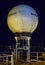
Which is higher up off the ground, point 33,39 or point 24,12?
point 24,12

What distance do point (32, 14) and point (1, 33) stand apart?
7877 mm

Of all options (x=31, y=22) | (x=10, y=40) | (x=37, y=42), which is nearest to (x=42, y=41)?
→ (x=37, y=42)

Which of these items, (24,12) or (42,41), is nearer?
(24,12)

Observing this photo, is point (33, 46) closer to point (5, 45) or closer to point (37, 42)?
point (37, 42)

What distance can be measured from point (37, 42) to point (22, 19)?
311 inches

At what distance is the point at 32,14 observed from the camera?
38.2 ft

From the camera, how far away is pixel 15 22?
11.5 metres

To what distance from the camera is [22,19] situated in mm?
11359

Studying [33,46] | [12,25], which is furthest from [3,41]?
[12,25]

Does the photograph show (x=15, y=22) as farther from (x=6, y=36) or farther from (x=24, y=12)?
(x=6, y=36)

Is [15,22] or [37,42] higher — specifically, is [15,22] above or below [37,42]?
above

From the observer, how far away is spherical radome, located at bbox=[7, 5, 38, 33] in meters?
11.4

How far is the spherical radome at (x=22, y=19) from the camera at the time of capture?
11.4 m

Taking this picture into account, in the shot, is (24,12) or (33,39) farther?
(33,39)
